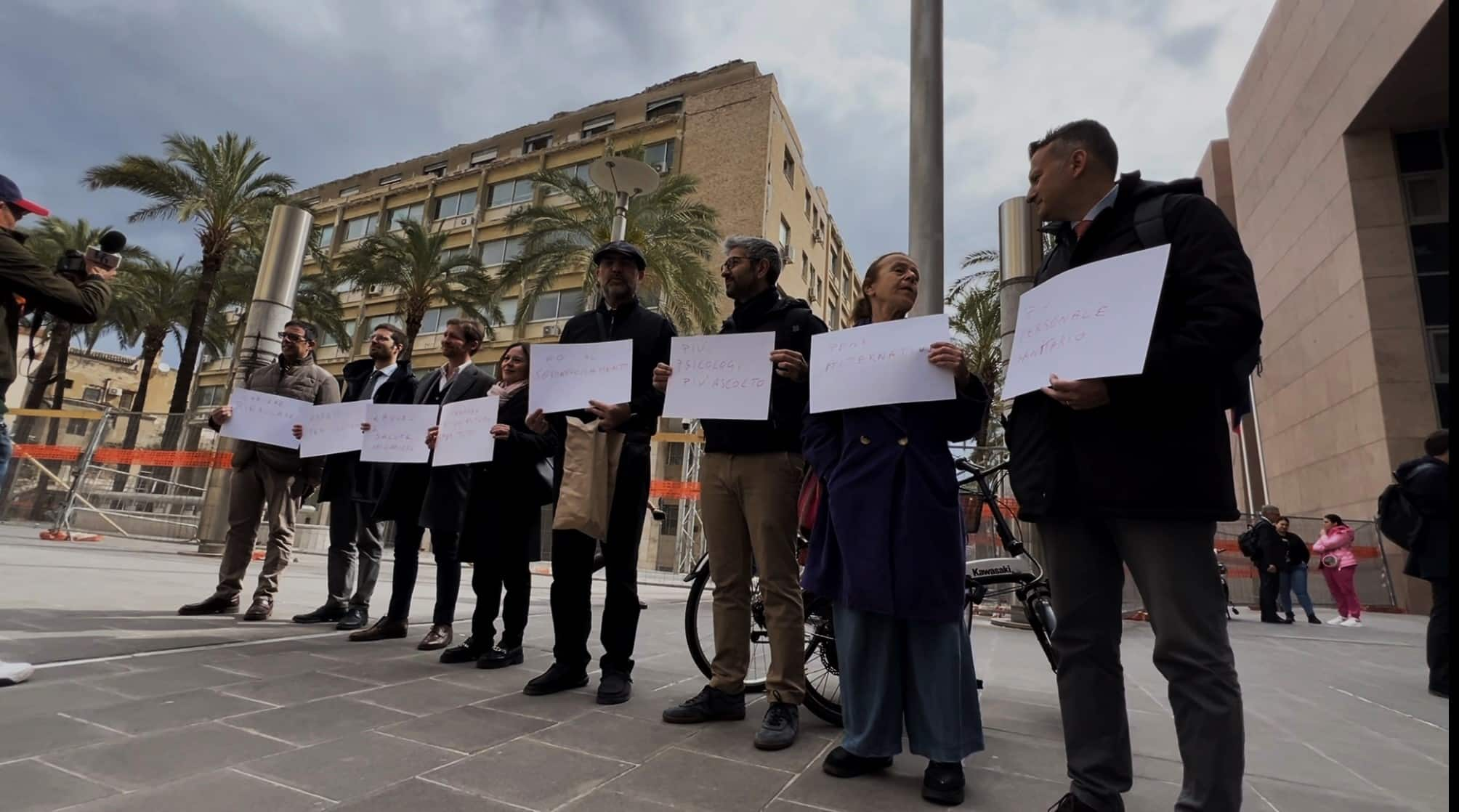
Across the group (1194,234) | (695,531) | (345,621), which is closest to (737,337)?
(1194,234)

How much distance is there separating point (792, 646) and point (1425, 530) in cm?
538

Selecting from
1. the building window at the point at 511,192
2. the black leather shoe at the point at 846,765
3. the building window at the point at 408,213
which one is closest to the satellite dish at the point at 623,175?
the black leather shoe at the point at 846,765

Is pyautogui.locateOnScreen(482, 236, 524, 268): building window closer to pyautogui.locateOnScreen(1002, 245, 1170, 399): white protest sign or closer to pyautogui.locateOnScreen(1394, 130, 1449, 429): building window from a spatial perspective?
pyautogui.locateOnScreen(1394, 130, 1449, 429): building window

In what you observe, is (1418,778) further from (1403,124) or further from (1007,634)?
(1403,124)

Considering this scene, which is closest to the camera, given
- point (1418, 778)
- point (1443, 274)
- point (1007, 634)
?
point (1418, 778)

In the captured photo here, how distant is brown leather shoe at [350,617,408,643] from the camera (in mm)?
4621

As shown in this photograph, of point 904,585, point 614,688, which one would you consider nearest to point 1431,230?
point 904,585

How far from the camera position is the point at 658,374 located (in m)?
3.44

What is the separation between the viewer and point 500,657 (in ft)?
13.3

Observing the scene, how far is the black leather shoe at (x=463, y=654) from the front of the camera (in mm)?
4082

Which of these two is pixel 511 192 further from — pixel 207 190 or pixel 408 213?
pixel 207 190

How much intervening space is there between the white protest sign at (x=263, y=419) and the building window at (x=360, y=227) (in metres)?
39.8

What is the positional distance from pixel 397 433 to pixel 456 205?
36.6 m

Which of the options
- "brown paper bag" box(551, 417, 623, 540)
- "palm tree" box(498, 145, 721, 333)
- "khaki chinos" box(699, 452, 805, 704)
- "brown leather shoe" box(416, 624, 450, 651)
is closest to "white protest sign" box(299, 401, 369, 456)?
"brown leather shoe" box(416, 624, 450, 651)
